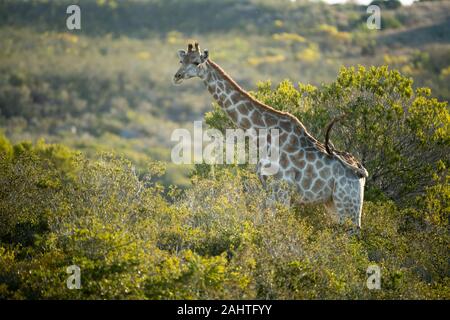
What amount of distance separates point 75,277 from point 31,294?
71 cm

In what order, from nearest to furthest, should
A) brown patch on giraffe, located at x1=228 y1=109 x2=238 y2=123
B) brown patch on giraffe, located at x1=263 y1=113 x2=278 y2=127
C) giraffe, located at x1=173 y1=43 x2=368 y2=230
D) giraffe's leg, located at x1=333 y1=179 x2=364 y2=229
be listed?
giraffe's leg, located at x1=333 y1=179 x2=364 y2=229 < giraffe, located at x1=173 y1=43 x2=368 y2=230 < brown patch on giraffe, located at x1=263 y1=113 x2=278 y2=127 < brown patch on giraffe, located at x1=228 y1=109 x2=238 y2=123

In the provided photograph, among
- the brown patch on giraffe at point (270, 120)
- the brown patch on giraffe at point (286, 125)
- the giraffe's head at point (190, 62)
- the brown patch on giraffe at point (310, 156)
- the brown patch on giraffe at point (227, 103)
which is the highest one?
the giraffe's head at point (190, 62)

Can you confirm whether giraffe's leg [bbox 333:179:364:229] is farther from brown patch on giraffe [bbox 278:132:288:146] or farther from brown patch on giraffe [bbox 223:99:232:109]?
brown patch on giraffe [bbox 223:99:232:109]

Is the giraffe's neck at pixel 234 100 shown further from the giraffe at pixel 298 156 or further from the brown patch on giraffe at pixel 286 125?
the brown patch on giraffe at pixel 286 125

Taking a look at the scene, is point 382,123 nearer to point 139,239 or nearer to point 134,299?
point 139,239

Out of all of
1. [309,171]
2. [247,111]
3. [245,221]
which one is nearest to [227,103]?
[247,111]

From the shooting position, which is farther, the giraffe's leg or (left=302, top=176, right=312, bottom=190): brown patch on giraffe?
(left=302, top=176, right=312, bottom=190): brown patch on giraffe

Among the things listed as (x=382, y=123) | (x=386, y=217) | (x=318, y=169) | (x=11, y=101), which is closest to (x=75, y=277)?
(x=318, y=169)

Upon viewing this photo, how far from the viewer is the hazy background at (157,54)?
74.4m

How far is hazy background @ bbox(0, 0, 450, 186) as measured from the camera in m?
74.4

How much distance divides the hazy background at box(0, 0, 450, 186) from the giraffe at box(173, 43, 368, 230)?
148 ft

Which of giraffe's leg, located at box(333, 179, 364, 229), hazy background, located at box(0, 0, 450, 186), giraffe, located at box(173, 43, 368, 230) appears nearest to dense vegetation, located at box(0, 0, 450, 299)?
giraffe's leg, located at box(333, 179, 364, 229)

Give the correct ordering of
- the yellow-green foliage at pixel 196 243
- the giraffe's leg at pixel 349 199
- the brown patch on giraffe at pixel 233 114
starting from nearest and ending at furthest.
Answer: the yellow-green foliage at pixel 196 243 → the giraffe's leg at pixel 349 199 → the brown patch on giraffe at pixel 233 114

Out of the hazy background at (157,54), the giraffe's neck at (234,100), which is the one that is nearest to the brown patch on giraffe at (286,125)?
the giraffe's neck at (234,100)
